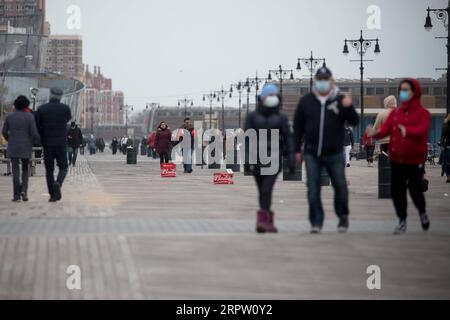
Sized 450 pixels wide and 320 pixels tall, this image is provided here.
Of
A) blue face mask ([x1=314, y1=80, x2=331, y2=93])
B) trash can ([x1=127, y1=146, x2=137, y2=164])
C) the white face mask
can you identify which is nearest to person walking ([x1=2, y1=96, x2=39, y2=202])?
the white face mask

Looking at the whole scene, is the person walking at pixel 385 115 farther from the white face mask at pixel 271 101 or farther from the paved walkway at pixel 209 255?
the white face mask at pixel 271 101

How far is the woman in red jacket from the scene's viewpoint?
12.0m

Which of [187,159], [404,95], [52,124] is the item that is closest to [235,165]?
[187,159]

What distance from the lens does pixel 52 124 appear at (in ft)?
56.1

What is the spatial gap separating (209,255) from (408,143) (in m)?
3.47

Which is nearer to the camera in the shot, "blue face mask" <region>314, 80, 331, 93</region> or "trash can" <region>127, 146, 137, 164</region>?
"blue face mask" <region>314, 80, 331, 93</region>

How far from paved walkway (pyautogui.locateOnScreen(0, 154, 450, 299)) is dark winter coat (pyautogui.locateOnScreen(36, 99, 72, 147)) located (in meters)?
2.20

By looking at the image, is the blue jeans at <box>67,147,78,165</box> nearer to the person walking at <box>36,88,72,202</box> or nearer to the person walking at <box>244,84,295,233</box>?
the person walking at <box>36,88,72,202</box>

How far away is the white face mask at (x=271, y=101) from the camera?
11812 mm

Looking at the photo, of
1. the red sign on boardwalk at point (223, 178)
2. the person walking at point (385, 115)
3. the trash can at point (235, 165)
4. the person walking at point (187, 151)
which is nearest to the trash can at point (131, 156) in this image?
the trash can at point (235, 165)

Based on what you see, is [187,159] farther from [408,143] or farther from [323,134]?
[323,134]

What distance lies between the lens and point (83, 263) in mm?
9203

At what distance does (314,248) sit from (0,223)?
4298mm
